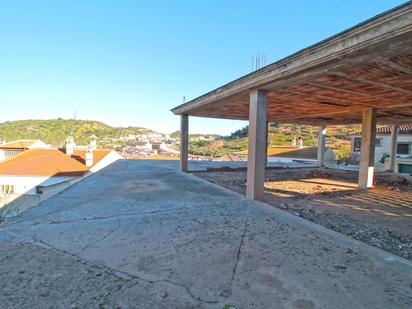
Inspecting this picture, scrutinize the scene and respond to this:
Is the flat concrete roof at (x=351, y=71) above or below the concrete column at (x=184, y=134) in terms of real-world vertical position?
above

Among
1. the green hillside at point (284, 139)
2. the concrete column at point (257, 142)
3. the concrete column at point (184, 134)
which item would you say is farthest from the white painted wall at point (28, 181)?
the green hillside at point (284, 139)

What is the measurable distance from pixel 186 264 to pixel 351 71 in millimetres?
4640

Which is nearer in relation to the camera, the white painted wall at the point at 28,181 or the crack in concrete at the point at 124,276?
the crack in concrete at the point at 124,276

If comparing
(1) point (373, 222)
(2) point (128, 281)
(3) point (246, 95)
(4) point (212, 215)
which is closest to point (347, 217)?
(1) point (373, 222)

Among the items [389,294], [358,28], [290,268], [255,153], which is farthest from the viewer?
[255,153]

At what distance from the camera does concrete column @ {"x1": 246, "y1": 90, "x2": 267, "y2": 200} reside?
5520 millimetres

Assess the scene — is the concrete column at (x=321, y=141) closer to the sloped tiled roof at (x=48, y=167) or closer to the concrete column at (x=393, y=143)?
the concrete column at (x=393, y=143)

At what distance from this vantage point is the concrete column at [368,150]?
8.42 meters

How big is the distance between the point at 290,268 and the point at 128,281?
5.35 ft

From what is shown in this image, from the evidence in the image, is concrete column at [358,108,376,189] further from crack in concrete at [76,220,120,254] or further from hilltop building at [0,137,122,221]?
hilltop building at [0,137,122,221]

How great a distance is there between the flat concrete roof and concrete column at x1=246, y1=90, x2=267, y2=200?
34cm

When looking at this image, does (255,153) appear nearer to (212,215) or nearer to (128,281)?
(212,215)

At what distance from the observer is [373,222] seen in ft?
14.2

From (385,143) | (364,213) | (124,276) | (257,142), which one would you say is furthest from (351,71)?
(385,143)
